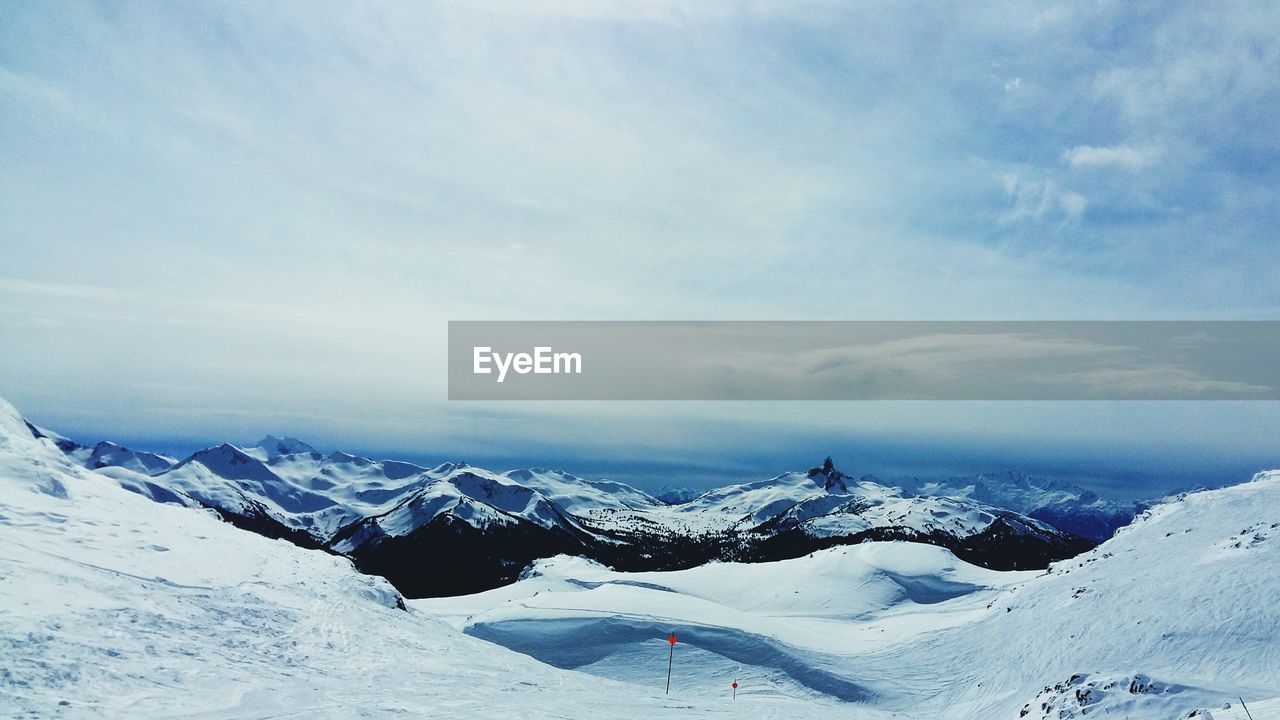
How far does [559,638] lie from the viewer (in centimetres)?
4719

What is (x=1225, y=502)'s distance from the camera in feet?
143

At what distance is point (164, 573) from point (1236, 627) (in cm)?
4380

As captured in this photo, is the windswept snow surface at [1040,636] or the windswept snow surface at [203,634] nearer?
the windswept snow surface at [203,634]

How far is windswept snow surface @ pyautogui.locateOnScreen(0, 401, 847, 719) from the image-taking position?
16641 mm

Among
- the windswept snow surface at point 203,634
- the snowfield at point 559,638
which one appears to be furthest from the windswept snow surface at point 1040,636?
the windswept snow surface at point 203,634

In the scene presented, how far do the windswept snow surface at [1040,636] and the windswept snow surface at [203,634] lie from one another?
1128 cm

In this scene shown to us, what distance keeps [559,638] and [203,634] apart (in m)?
29.2

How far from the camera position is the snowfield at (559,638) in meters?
18.2

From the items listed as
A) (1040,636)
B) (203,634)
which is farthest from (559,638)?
(1040,636)

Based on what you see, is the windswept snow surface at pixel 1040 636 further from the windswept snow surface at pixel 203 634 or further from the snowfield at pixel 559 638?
the windswept snow surface at pixel 203 634

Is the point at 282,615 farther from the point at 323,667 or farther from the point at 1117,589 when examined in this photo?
the point at 1117,589

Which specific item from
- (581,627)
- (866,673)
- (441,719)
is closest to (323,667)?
(441,719)

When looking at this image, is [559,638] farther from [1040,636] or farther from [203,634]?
[1040,636]

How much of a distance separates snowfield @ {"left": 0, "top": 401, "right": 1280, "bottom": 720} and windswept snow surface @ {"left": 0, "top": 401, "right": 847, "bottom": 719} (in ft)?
0.32
